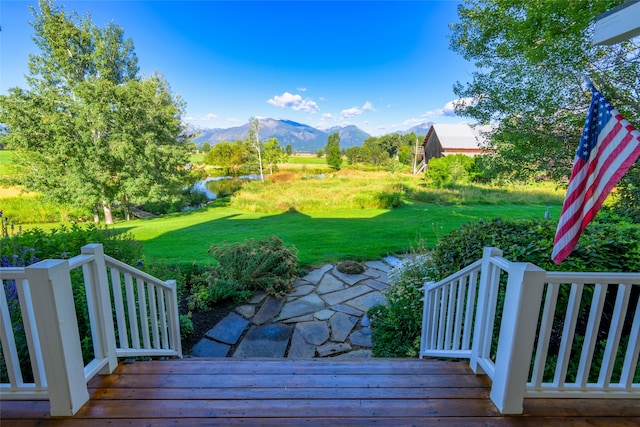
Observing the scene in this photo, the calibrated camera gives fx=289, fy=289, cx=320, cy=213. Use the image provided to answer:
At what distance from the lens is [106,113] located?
1243 cm

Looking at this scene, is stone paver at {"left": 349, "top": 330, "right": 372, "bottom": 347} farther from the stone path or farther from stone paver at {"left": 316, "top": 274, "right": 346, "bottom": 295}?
stone paver at {"left": 316, "top": 274, "right": 346, "bottom": 295}

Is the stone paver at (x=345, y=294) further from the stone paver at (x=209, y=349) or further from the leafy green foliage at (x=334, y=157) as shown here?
the leafy green foliage at (x=334, y=157)

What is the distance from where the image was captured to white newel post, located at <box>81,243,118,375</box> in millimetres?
1665

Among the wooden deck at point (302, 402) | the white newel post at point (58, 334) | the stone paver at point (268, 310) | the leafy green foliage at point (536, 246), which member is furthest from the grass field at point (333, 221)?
the white newel post at point (58, 334)

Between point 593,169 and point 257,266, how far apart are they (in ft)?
12.9

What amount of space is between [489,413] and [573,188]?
1275mm

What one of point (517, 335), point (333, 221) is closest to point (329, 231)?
point (333, 221)

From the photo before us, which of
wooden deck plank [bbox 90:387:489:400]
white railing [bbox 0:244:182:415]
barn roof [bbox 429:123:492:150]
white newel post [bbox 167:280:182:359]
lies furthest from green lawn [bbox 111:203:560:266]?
barn roof [bbox 429:123:492:150]

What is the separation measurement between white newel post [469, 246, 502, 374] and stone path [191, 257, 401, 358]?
4.46ft

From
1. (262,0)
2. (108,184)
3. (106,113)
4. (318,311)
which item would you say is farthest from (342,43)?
(318,311)

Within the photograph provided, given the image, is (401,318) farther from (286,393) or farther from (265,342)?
(286,393)

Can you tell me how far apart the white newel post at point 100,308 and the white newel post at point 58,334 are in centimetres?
22

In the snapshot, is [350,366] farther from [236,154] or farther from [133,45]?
[236,154]

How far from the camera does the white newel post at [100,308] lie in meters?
1.67
